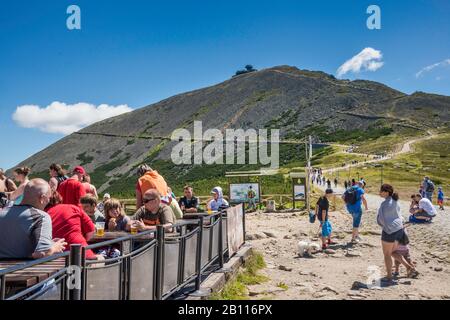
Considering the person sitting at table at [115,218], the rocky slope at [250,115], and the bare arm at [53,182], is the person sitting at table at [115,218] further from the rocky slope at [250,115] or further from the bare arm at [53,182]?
the rocky slope at [250,115]

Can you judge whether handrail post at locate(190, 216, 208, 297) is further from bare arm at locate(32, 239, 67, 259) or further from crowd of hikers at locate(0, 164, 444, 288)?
bare arm at locate(32, 239, 67, 259)

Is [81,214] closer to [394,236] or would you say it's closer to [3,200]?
[3,200]

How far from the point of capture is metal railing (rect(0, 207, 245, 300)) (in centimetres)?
324

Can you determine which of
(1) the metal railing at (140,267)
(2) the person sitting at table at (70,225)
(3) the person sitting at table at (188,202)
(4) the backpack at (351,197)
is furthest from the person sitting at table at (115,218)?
(4) the backpack at (351,197)

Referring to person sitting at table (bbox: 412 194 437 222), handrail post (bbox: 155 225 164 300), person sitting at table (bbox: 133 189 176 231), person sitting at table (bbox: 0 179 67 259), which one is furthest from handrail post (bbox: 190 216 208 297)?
person sitting at table (bbox: 412 194 437 222)

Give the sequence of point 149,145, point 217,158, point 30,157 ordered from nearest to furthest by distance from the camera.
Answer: point 217,158 < point 149,145 < point 30,157

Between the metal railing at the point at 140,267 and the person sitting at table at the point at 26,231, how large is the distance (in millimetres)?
495

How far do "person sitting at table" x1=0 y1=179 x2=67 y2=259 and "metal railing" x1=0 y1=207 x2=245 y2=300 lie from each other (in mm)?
495

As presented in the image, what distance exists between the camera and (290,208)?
2502 cm

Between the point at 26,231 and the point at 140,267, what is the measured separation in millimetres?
1097

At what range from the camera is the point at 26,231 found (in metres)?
4.14

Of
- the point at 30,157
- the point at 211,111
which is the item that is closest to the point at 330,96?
the point at 211,111
